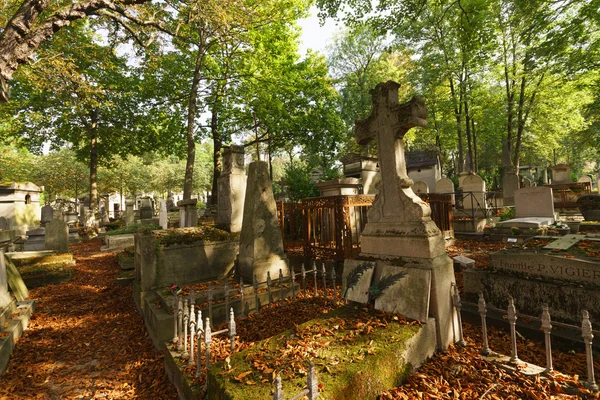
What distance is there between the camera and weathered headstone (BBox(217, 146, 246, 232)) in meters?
6.93

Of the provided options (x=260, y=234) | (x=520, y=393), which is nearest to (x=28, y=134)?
(x=260, y=234)

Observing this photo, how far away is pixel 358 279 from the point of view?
3.67 meters

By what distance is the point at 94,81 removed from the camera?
1573 centimetres

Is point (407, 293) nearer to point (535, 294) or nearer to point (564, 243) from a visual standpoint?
point (535, 294)

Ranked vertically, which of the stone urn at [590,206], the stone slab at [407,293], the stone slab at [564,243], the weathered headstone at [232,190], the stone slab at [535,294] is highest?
the weathered headstone at [232,190]

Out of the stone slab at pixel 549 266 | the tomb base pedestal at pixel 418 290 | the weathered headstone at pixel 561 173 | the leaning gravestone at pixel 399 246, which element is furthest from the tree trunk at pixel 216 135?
the weathered headstone at pixel 561 173

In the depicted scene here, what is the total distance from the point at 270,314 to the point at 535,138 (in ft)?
115

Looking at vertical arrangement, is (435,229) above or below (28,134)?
below

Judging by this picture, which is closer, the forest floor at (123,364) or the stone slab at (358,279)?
the forest floor at (123,364)

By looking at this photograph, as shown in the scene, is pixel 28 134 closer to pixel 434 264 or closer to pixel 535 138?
pixel 434 264

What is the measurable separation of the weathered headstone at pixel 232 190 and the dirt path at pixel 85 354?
9.17ft

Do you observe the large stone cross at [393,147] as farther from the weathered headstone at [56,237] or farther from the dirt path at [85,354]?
the weathered headstone at [56,237]

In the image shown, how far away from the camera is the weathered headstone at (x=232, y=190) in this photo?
6926 mm

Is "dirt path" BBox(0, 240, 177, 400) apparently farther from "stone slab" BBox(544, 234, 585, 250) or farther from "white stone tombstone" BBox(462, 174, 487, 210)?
"white stone tombstone" BBox(462, 174, 487, 210)
